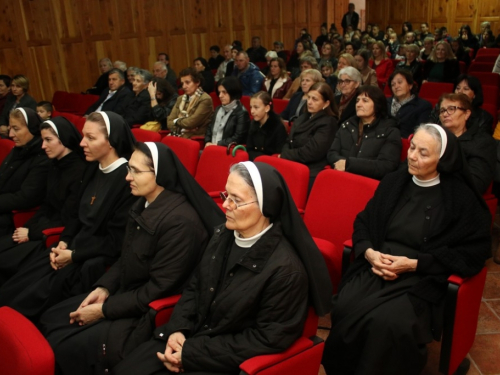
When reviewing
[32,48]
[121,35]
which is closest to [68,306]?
[32,48]

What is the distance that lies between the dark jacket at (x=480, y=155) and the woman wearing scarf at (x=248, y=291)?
185 centimetres

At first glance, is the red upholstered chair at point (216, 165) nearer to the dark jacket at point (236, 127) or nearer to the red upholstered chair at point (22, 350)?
the dark jacket at point (236, 127)

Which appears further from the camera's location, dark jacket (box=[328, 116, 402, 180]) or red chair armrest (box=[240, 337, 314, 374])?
dark jacket (box=[328, 116, 402, 180])

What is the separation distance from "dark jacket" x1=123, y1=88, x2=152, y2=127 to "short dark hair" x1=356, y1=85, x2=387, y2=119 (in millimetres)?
3434

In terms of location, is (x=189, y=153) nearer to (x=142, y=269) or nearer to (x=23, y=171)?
(x=23, y=171)

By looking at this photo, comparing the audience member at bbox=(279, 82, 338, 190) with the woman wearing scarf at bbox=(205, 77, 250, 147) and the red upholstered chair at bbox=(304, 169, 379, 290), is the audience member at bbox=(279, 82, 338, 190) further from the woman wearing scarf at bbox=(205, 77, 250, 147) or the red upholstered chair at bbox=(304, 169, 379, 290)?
the red upholstered chair at bbox=(304, 169, 379, 290)

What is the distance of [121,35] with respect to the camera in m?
10.5

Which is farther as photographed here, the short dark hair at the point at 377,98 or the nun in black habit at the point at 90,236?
the short dark hair at the point at 377,98

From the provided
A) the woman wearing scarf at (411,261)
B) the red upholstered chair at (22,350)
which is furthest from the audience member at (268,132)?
the red upholstered chair at (22,350)

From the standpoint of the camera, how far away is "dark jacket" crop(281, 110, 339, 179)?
4.38 meters

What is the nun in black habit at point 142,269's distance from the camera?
8.09 ft

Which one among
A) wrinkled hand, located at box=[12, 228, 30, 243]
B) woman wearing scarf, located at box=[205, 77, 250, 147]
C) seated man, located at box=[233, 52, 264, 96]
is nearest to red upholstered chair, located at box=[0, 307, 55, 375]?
wrinkled hand, located at box=[12, 228, 30, 243]

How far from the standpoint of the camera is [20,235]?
3658 mm

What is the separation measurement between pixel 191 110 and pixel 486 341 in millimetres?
3927
